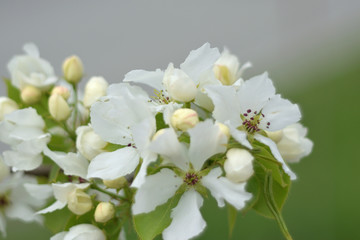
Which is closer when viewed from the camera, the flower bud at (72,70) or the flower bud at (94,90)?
the flower bud at (94,90)

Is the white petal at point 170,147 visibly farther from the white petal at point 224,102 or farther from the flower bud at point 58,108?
the flower bud at point 58,108

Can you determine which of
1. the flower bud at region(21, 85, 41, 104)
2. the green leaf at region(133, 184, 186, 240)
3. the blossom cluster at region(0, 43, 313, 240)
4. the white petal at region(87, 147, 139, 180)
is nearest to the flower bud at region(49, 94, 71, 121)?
the blossom cluster at region(0, 43, 313, 240)

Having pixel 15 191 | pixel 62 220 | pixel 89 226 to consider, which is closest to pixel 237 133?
pixel 89 226

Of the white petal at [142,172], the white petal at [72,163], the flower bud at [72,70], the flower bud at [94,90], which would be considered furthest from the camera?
the flower bud at [72,70]

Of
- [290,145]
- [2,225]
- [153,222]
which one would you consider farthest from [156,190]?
[2,225]

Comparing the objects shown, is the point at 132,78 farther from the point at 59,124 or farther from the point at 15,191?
the point at 15,191

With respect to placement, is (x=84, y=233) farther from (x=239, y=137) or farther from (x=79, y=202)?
(x=239, y=137)

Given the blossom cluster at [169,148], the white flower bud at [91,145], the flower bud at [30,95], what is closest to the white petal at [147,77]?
the blossom cluster at [169,148]
